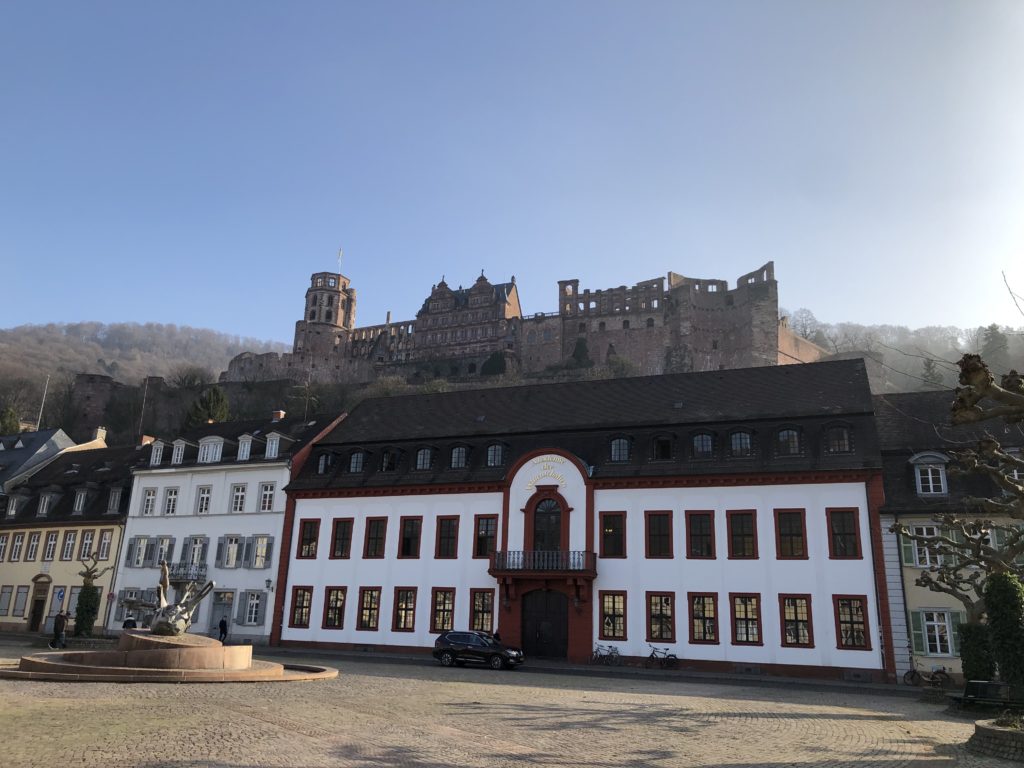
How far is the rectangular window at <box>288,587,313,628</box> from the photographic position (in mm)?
40219

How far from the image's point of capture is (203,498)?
149 ft

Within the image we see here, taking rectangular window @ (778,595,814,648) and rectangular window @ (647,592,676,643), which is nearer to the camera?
rectangular window @ (778,595,814,648)

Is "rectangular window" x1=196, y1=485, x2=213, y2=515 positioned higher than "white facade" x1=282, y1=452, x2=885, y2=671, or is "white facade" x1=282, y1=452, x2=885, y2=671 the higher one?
"rectangular window" x1=196, y1=485, x2=213, y2=515

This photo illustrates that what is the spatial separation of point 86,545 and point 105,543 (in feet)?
4.61

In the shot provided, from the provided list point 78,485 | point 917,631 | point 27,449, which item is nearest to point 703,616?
point 917,631

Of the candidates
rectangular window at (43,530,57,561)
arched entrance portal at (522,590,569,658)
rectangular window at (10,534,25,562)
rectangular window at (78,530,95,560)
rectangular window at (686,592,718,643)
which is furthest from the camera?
rectangular window at (10,534,25,562)

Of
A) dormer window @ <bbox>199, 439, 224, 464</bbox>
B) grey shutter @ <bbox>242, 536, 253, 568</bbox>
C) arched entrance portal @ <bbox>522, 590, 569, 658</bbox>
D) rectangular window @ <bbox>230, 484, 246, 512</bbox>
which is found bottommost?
arched entrance portal @ <bbox>522, 590, 569, 658</bbox>

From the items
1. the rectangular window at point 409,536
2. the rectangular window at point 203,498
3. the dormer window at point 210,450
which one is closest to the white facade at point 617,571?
the rectangular window at point 409,536

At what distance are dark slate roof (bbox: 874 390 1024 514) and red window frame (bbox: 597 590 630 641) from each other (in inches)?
421

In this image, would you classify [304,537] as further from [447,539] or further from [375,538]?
[447,539]

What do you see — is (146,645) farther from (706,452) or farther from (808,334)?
(808,334)

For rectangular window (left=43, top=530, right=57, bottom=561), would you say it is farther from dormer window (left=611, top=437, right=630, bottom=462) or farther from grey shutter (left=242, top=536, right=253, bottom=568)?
dormer window (left=611, top=437, right=630, bottom=462)

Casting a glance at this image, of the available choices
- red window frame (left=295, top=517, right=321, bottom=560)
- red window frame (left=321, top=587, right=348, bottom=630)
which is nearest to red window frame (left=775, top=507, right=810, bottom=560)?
red window frame (left=321, top=587, right=348, bottom=630)

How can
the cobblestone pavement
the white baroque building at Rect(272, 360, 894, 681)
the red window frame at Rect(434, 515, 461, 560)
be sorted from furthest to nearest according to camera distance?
the red window frame at Rect(434, 515, 461, 560)
the white baroque building at Rect(272, 360, 894, 681)
the cobblestone pavement
